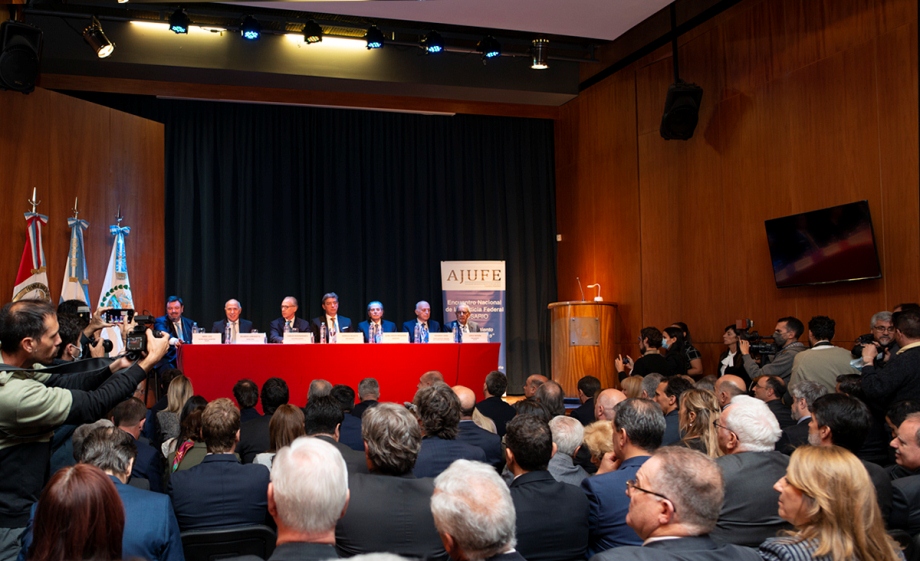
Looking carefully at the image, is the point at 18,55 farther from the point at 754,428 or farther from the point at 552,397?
the point at 754,428

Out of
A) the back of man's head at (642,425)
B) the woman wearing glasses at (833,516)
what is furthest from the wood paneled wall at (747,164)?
the woman wearing glasses at (833,516)

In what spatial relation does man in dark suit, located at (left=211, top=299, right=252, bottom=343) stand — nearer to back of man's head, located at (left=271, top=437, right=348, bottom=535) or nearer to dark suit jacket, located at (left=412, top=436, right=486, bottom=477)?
dark suit jacket, located at (left=412, top=436, right=486, bottom=477)

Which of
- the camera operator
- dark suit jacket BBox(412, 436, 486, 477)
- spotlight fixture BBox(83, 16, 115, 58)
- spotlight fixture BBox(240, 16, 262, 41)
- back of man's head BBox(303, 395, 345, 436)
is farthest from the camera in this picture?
spotlight fixture BBox(240, 16, 262, 41)

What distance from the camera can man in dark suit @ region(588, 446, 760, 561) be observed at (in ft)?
6.35

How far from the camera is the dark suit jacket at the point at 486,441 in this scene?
4043mm

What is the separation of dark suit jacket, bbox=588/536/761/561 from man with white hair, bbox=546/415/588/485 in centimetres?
156

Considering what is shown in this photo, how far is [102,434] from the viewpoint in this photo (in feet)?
9.05

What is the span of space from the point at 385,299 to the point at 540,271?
2437 millimetres

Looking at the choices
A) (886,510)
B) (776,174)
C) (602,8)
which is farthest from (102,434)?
(602,8)

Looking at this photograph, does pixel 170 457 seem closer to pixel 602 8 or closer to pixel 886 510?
pixel 886 510

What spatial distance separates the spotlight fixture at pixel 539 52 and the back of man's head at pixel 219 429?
7.16 m

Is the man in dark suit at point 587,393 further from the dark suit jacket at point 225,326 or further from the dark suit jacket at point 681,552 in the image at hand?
the dark suit jacket at point 225,326

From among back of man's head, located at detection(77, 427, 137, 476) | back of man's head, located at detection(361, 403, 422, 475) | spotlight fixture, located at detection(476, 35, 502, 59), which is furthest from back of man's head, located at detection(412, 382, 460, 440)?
spotlight fixture, located at detection(476, 35, 502, 59)

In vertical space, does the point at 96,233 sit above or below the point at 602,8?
below
